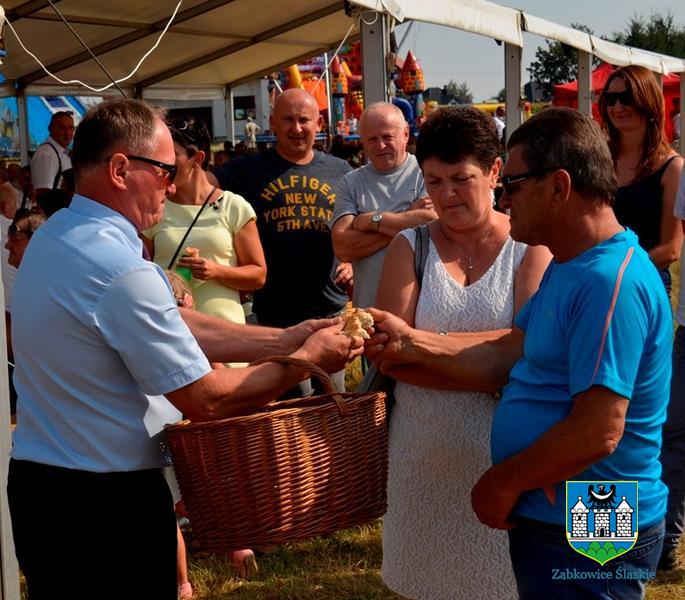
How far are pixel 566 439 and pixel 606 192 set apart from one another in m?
0.58

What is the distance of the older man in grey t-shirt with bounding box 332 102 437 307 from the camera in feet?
14.6

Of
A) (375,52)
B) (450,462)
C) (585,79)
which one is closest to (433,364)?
(450,462)

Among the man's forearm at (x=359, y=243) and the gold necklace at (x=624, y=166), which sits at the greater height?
the gold necklace at (x=624, y=166)

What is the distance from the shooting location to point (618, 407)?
1.98 m

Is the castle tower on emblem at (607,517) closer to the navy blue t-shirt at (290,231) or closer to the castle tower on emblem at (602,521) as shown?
the castle tower on emblem at (602,521)

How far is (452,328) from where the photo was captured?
2.76 meters

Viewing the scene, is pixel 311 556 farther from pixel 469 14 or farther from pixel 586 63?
pixel 586 63

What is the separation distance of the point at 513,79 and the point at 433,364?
26.2ft

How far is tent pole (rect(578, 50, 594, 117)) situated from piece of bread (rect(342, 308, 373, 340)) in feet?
37.9

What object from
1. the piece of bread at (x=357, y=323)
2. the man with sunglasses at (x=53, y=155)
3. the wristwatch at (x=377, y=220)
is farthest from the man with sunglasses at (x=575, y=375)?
the man with sunglasses at (x=53, y=155)

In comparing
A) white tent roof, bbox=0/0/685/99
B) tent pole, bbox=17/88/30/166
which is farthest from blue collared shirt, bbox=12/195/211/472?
tent pole, bbox=17/88/30/166

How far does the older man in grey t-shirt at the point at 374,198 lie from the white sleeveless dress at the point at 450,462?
1569mm

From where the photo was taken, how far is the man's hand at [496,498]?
218cm

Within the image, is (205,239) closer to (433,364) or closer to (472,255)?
(472,255)
